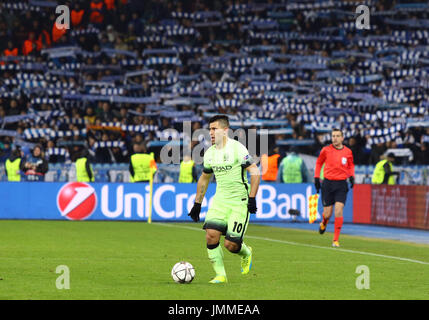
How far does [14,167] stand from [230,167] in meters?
16.9

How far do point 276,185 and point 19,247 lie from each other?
11.9 meters

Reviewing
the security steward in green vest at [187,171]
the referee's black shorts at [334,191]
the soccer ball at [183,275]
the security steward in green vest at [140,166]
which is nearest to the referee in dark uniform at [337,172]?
the referee's black shorts at [334,191]

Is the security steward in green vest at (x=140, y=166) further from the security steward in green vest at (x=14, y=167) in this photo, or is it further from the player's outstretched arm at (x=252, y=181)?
the player's outstretched arm at (x=252, y=181)

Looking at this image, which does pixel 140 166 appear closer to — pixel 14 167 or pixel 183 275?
pixel 14 167

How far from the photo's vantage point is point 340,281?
38.1 feet

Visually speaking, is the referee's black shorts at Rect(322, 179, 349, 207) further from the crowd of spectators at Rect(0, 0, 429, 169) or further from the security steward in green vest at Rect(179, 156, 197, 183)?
the crowd of spectators at Rect(0, 0, 429, 169)

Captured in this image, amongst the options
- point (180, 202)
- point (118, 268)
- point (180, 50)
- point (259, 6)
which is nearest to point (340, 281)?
point (118, 268)

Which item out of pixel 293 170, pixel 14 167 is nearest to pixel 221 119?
pixel 293 170

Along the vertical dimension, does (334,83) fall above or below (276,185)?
above

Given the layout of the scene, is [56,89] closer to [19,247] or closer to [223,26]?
[223,26]

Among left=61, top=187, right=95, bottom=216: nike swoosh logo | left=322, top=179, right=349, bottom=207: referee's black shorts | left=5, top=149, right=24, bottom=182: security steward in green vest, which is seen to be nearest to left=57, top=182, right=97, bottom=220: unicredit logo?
left=61, top=187, right=95, bottom=216: nike swoosh logo

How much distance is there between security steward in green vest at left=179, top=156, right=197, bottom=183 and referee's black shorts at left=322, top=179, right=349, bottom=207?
8921mm

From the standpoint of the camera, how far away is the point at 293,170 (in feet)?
90.2

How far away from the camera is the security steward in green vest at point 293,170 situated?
27.5 m
